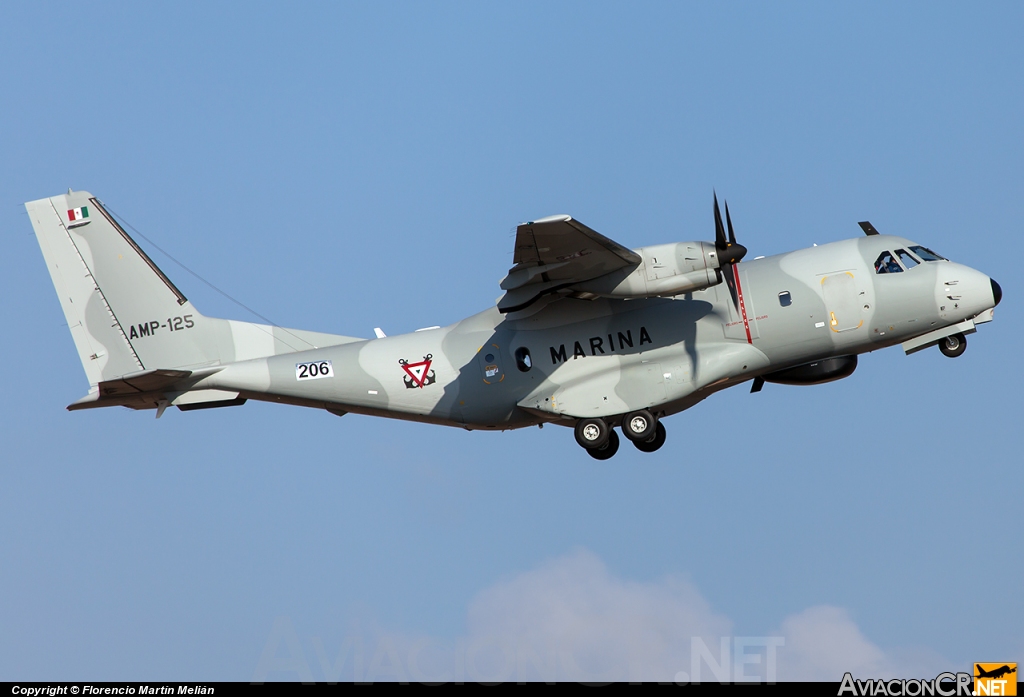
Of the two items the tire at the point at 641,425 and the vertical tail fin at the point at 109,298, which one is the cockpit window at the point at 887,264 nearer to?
the tire at the point at 641,425

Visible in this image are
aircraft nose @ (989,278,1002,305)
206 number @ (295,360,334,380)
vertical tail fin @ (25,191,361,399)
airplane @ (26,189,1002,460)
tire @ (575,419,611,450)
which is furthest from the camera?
vertical tail fin @ (25,191,361,399)

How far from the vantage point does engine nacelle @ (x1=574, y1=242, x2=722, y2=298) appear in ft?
60.8

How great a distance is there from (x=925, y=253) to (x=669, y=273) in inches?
201

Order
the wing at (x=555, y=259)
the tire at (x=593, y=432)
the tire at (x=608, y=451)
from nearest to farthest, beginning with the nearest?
the wing at (x=555, y=259)
the tire at (x=593, y=432)
the tire at (x=608, y=451)

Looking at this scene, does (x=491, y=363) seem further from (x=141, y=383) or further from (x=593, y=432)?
(x=141, y=383)

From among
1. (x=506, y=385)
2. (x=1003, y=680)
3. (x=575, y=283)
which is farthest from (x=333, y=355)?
(x=1003, y=680)

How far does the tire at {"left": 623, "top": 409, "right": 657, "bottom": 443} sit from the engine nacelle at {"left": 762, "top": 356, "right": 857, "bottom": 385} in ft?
8.00

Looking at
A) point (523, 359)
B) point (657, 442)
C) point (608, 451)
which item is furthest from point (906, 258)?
point (523, 359)

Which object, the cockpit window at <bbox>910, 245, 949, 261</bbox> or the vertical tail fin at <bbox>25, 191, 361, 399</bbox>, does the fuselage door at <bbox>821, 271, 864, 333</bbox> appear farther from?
the vertical tail fin at <bbox>25, 191, 361, 399</bbox>

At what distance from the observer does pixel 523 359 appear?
20516mm

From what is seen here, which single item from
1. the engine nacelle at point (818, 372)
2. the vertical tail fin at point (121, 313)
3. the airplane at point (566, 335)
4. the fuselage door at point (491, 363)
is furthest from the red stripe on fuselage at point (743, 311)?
the vertical tail fin at point (121, 313)

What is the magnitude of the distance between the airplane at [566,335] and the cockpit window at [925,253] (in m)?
0.03

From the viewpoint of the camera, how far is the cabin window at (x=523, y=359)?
2048 centimetres

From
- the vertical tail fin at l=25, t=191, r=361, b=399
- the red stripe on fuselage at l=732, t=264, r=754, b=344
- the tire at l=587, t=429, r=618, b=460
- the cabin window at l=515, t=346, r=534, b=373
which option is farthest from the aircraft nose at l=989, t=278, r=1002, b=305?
the vertical tail fin at l=25, t=191, r=361, b=399
